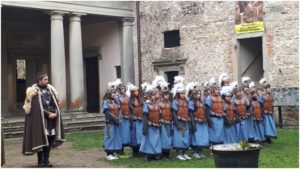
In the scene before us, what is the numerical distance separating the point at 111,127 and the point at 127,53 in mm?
11135

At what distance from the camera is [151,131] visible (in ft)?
34.1

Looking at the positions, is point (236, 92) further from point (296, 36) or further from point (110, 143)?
point (296, 36)

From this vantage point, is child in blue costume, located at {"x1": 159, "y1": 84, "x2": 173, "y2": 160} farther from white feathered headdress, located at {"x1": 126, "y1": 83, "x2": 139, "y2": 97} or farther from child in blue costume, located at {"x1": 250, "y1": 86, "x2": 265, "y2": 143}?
child in blue costume, located at {"x1": 250, "y1": 86, "x2": 265, "y2": 143}

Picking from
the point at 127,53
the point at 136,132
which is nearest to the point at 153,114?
the point at 136,132

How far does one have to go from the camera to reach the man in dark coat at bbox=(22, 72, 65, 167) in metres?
9.02

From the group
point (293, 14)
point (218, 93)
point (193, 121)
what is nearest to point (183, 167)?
point (193, 121)

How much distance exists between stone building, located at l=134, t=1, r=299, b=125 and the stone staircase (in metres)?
3.80

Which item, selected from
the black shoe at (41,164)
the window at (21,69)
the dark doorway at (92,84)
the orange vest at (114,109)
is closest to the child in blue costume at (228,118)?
the orange vest at (114,109)

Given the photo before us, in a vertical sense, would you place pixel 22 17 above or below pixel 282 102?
above

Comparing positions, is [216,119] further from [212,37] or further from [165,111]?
[212,37]

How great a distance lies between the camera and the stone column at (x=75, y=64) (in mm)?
19703

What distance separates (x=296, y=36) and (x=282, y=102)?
2.32 m

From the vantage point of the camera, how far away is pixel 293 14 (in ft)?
56.8

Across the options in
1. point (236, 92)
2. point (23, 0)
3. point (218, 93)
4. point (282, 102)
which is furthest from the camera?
point (23, 0)
